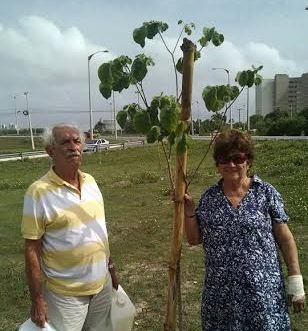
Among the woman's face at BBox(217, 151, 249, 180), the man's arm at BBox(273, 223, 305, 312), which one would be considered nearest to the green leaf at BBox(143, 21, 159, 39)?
the woman's face at BBox(217, 151, 249, 180)

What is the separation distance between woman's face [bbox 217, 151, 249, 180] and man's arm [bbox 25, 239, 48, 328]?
3.70 ft

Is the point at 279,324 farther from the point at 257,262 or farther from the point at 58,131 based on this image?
the point at 58,131

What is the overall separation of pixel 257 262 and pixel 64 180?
120 centimetres

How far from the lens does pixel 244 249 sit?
2.60m

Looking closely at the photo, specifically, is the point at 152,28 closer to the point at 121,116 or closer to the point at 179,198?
the point at 121,116

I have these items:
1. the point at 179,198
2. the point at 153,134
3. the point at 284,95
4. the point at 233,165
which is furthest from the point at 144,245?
the point at 284,95

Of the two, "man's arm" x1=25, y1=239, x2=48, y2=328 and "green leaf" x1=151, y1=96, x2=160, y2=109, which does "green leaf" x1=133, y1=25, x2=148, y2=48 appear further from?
"man's arm" x1=25, y1=239, x2=48, y2=328

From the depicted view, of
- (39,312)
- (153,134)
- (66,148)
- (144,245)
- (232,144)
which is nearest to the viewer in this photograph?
(153,134)

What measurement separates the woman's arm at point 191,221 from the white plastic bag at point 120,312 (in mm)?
696

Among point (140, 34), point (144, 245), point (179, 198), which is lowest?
point (144, 245)

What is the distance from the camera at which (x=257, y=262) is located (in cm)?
259

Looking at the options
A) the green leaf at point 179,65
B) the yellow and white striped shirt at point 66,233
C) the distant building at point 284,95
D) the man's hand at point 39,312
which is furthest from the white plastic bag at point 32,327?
the distant building at point 284,95

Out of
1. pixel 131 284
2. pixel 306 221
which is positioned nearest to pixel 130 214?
pixel 306 221

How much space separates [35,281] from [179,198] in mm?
932
